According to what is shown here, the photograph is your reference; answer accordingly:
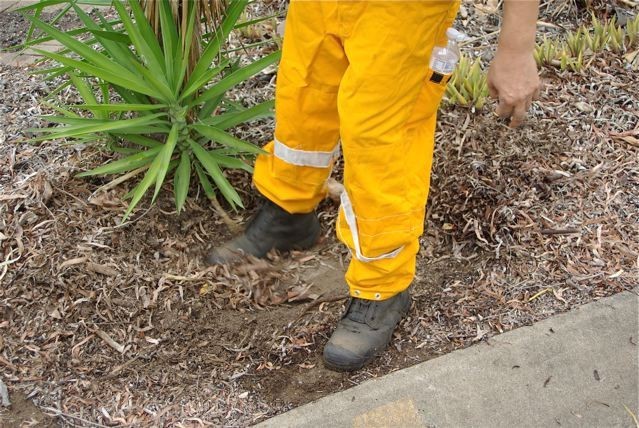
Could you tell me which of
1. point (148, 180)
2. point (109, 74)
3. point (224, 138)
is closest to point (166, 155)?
point (148, 180)

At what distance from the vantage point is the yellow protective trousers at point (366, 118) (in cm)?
203

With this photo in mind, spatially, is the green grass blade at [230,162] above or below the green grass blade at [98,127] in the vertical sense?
below

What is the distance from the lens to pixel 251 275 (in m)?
2.81

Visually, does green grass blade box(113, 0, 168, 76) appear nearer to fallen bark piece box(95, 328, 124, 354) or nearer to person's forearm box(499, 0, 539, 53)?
fallen bark piece box(95, 328, 124, 354)

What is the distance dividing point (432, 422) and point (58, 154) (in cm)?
177

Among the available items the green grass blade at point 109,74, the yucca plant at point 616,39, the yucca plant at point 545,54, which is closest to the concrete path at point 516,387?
the green grass blade at point 109,74

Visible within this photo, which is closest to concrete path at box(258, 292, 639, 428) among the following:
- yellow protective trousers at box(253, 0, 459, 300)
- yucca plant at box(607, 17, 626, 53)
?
yellow protective trousers at box(253, 0, 459, 300)

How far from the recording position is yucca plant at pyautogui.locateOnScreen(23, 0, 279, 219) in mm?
2594

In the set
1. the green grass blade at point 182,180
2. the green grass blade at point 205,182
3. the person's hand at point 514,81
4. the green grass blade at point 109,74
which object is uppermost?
the person's hand at point 514,81

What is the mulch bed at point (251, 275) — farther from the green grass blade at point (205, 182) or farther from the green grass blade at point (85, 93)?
the green grass blade at point (85, 93)

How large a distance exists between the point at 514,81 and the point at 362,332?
0.93 meters

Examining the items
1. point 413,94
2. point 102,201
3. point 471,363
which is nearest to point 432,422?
point 471,363

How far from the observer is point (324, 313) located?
2707 millimetres

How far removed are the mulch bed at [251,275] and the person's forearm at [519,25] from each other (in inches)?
38.9
